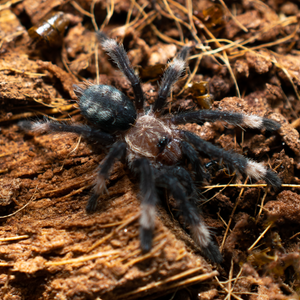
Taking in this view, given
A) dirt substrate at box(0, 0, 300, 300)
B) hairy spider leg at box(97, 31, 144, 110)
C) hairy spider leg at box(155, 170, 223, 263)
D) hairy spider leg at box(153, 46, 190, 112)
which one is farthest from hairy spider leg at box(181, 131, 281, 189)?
hairy spider leg at box(97, 31, 144, 110)

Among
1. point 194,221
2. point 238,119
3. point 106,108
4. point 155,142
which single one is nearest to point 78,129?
point 106,108

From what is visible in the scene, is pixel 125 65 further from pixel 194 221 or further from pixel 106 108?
pixel 194 221

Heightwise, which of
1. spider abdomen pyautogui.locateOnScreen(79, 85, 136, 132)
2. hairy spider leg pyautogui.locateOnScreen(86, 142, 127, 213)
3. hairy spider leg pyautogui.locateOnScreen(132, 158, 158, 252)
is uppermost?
spider abdomen pyautogui.locateOnScreen(79, 85, 136, 132)

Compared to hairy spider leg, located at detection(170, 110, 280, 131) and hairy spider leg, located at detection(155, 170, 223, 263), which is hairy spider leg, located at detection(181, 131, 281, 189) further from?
hairy spider leg, located at detection(155, 170, 223, 263)

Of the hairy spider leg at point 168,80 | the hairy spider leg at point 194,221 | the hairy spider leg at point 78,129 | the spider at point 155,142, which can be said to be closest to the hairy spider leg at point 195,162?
the spider at point 155,142

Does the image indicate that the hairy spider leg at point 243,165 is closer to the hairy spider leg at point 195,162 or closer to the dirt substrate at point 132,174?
the hairy spider leg at point 195,162

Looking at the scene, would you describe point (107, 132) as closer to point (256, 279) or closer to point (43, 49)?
point (43, 49)
